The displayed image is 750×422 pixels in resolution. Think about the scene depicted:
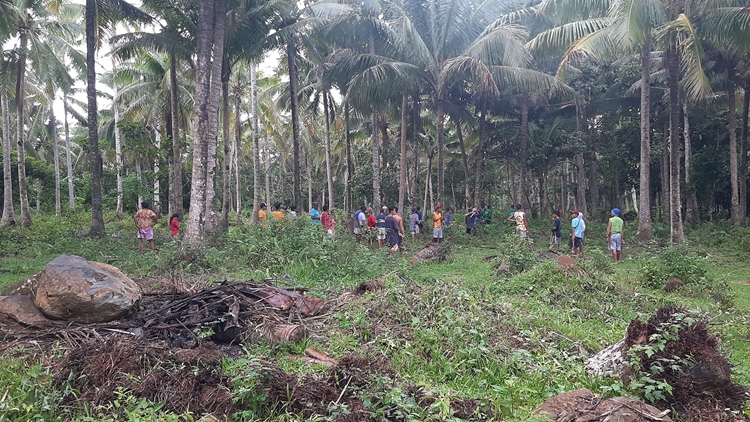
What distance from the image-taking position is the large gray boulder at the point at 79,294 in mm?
5551

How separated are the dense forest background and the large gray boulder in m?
5.05

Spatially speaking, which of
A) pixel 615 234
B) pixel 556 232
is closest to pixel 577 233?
pixel 615 234

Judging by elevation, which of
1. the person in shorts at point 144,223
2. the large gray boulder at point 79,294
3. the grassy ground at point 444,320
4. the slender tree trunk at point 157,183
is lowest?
the grassy ground at point 444,320

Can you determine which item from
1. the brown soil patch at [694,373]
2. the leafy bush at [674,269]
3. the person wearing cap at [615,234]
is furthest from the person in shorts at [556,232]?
the brown soil patch at [694,373]

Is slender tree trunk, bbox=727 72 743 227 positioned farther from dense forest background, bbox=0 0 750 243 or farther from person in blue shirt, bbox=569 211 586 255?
person in blue shirt, bbox=569 211 586 255

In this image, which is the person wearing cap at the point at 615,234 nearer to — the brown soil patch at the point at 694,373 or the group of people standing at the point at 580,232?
the group of people standing at the point at 580,232

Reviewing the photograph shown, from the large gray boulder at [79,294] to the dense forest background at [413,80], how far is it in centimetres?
505

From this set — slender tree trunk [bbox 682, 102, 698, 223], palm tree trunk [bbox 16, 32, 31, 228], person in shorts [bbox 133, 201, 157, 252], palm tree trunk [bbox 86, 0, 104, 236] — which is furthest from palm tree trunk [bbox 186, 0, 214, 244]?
slender tree trunk [bbox 682, 102, 698, 223]

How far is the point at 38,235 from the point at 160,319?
12944 mm

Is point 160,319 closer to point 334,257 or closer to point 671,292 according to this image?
point 334,257

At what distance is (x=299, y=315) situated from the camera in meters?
5.90

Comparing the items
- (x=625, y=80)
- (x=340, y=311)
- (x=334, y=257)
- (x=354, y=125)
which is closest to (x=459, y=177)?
(x=354, y=125)

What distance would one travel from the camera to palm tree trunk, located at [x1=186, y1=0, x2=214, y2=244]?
1106cm

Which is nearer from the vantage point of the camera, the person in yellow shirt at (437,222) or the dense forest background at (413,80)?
the dense forest background at (413,80)
